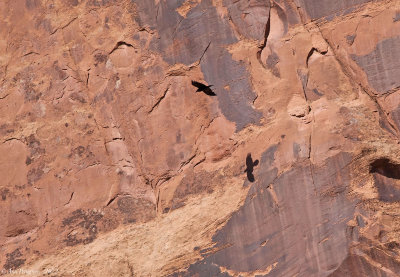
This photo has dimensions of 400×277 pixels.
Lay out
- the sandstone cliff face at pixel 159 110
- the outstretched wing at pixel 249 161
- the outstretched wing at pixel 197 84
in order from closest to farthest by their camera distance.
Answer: the sandstone cliff face at pixel 159 110, the outstretched wing at pixel 197 84, the outstretched wing at pixel 249 161

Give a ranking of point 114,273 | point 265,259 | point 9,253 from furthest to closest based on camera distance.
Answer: point 265,259, point 114,273, point 9,253

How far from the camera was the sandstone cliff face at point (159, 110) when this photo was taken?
497 cm

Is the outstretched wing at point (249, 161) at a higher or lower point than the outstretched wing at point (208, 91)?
lower

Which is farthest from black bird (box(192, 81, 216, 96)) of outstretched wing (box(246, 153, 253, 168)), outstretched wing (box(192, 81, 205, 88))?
outstretched wing (box(246, 153, 253, 168))

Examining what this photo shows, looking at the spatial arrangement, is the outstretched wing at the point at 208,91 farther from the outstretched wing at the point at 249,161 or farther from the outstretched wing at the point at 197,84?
the outstretched wing at the point at 249,161

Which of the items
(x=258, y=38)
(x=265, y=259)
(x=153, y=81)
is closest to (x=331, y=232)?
(x=265, y=259)

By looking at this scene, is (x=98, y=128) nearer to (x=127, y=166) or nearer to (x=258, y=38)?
(x=127, y=166)

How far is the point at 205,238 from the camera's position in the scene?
17.9ft

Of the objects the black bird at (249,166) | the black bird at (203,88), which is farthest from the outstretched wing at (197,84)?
the black bird at (249,166)

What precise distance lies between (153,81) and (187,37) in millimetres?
743

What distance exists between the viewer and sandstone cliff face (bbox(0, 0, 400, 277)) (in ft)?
16.3

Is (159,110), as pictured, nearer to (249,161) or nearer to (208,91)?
(208,91)

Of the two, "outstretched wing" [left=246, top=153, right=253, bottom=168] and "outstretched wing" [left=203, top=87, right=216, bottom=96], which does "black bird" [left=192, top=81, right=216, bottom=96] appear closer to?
Answer: "outstretched wing" [left=203, top=87, right=216, bottom=96]

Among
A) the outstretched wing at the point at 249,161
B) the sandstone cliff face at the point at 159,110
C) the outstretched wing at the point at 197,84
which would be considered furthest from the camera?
the outstretched wing at the point at 249,161
